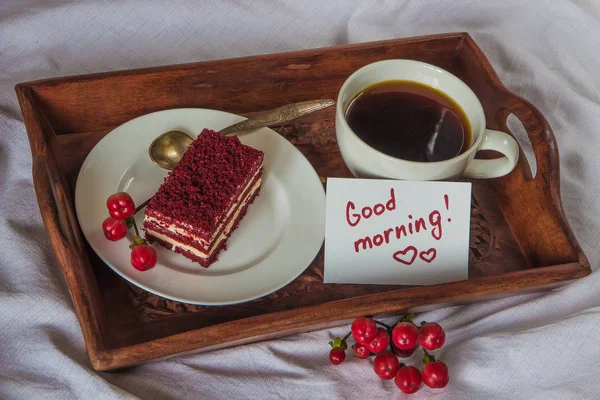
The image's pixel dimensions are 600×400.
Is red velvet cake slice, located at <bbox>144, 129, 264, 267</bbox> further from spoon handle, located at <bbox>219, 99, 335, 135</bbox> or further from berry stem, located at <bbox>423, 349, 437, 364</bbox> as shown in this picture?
berry stem, located at <bbox>423, 349, 437, 364</bbox>

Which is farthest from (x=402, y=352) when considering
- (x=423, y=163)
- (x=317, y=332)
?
(x=423, y=163)

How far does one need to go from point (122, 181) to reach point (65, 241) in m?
0.25

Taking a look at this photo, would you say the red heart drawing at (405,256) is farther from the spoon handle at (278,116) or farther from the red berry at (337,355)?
the spoon handle at (278,116)

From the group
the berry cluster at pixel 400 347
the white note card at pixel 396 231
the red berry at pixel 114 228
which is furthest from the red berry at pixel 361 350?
the red berry at pixel 114 228

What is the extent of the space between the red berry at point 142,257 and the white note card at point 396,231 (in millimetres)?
290

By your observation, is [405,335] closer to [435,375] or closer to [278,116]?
[435,375]

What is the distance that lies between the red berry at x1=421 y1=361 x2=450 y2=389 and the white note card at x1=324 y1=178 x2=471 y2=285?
0.15 meters

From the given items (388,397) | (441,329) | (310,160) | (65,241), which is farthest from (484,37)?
(65,241)

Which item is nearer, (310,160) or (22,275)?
(22,275)

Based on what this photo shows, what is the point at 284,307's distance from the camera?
1145 mm

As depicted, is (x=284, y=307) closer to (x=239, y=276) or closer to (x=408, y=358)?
(x=239, y=276)

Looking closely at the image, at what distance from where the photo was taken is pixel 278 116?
1.30 m

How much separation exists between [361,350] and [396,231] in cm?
21

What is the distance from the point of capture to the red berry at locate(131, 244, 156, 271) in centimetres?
108
